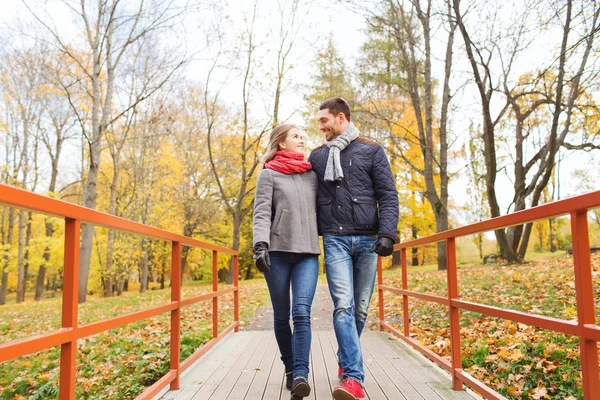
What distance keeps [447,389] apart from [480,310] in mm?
788

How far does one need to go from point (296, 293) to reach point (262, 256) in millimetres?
379

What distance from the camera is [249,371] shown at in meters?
4.11

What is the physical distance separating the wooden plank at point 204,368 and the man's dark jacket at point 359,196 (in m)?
1.55

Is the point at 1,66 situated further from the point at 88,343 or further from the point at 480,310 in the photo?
the point at 480,310

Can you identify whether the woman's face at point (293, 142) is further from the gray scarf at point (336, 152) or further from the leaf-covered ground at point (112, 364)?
the leaf-covered ground at point (112, 364)

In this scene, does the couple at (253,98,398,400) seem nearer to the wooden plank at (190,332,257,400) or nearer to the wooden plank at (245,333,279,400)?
the wooden plank at (245,333,279,400)

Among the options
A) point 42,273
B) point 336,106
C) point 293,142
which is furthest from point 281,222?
point 42,273

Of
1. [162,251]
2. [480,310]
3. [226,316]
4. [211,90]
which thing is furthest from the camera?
[162,251]

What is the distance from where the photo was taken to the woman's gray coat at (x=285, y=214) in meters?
3.14

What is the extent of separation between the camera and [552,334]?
4594 millimetres

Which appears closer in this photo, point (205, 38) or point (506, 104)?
point (506, 104)

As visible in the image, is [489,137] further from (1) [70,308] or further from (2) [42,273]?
(2) [42,273]

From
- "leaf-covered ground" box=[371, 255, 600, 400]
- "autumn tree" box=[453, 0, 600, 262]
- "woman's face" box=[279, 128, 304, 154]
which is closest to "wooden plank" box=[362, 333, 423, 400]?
"leaf-covered ground" box=[371, 255, 600, 400]

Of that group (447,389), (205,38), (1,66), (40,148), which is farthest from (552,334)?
(40,148)
